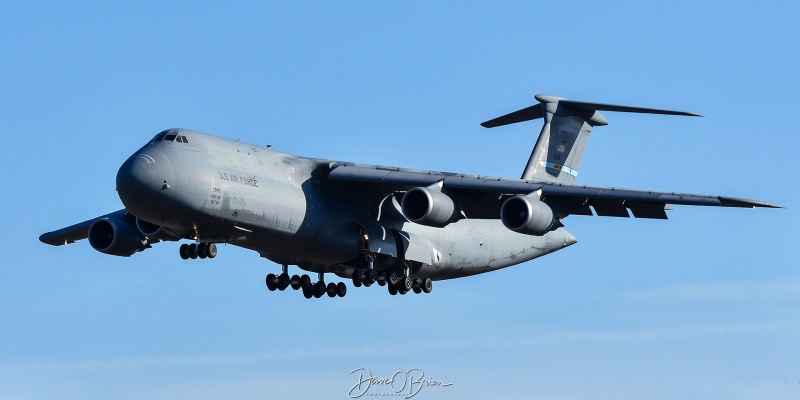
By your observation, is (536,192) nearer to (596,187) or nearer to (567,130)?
(596,187)

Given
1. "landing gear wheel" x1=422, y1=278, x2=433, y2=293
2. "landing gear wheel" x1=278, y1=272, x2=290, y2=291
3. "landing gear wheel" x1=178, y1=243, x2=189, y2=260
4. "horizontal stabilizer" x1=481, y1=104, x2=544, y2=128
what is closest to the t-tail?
"horizontal stabilizer" x1=481, y1=104, x2=544, y2=128

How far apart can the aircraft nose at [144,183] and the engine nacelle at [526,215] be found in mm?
Result: 5213

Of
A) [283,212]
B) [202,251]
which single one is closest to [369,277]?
[283,212]

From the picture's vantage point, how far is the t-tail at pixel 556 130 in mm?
26719

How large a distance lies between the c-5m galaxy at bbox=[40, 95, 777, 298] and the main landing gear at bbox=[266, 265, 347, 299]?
2 centimetres

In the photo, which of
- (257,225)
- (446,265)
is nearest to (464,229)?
(446,265)

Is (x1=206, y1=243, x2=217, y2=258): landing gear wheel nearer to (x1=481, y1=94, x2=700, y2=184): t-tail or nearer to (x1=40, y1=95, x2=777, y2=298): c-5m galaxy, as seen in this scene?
(x1=40, y1=95, x2=777, y2=298): c-5m galaxy

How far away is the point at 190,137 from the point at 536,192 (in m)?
5.45

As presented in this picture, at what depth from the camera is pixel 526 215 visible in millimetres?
22016

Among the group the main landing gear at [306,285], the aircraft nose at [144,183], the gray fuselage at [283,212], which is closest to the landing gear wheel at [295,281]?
the main landing gear at [306,285]

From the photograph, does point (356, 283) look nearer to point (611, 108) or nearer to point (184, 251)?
point (184, 251)

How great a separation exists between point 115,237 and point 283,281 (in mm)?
2937

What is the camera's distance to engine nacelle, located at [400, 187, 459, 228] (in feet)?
72.3

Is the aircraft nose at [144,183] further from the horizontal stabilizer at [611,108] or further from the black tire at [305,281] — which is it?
the horizontal stabilizer at [611,108]
